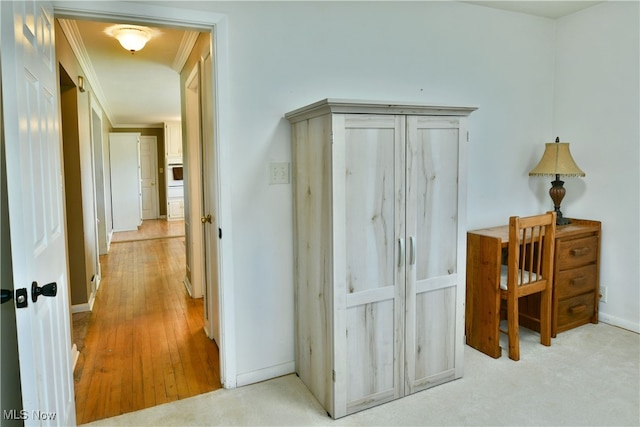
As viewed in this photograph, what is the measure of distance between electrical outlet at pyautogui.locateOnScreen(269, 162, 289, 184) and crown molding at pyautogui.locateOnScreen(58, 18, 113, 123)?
5.26 ft

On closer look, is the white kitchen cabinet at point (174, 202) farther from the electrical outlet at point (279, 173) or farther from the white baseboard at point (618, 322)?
the white baseboard at point (618, 322)

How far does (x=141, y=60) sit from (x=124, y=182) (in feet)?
16.7

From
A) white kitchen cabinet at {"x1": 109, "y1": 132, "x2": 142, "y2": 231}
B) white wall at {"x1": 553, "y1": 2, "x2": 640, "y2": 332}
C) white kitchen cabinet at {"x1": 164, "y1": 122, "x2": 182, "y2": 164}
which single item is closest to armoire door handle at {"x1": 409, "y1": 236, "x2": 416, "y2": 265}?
white wall at {"x1": 553, "y1": 2, "x2": 640, "y2": 332}

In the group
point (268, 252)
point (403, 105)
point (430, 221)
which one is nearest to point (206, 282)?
point (268, 252)

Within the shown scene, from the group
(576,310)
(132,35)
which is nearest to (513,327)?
(576,310)

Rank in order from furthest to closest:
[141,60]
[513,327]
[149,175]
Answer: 1. [149,175]
2. [141,60]
3. [513,327]

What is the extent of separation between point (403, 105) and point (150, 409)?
2082 mm

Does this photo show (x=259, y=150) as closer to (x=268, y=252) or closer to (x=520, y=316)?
(x=268, y=252)

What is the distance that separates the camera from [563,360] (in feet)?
9.29

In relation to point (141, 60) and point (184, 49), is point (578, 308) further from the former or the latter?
point (141, 60)

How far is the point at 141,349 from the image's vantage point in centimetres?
313

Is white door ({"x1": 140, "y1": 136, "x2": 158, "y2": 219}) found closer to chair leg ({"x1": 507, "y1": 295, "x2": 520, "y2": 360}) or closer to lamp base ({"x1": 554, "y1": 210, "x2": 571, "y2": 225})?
lamp base ({"x1": 554, "y1": 210, "x2": 571, "y2": 225})

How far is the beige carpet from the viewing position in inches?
87.3

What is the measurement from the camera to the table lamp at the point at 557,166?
331 cm
